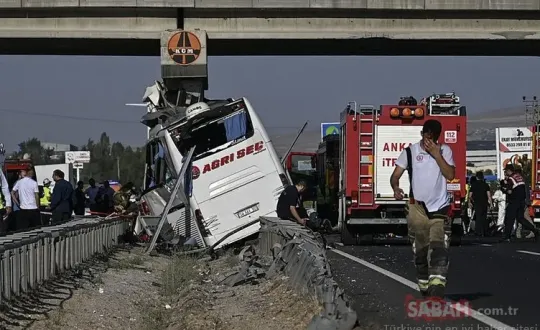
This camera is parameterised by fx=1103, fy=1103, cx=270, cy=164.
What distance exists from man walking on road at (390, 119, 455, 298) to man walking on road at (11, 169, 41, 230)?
40.4 feet

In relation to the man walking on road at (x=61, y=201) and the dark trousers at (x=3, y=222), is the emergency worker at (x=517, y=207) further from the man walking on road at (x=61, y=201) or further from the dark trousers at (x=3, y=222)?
the dark trousers at (x=3, y=222)

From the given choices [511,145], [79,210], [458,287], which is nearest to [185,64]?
[79,210]

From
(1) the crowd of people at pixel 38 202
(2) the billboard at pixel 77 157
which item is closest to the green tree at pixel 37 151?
(2) the billboard at pixel 77 157

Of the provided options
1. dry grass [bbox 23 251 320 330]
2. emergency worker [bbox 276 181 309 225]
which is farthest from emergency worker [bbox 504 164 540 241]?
dry grass [bbox 23 251 320 330]

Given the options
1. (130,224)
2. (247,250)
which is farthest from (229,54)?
(247,250)

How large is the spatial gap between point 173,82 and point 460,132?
942 cm

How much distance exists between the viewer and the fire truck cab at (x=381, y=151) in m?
24.3

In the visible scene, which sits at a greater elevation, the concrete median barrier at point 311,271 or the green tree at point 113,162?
the concrete median barrier at point 311,271

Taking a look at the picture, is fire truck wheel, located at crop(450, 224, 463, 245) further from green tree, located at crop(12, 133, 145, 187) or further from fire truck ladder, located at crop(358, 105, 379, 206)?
green tree, located at crop(12, 133, 145, 187)

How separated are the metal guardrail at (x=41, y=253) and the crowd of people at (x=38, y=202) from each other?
104cm

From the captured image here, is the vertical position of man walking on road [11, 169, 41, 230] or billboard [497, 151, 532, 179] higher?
man walking on road [11, 169, 41, 230]

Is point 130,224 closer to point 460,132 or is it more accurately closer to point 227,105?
point 227,105

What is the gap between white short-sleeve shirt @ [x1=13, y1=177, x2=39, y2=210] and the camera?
21.9 m

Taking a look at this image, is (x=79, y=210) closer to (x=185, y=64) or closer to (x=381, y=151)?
(x=185, y=64)
